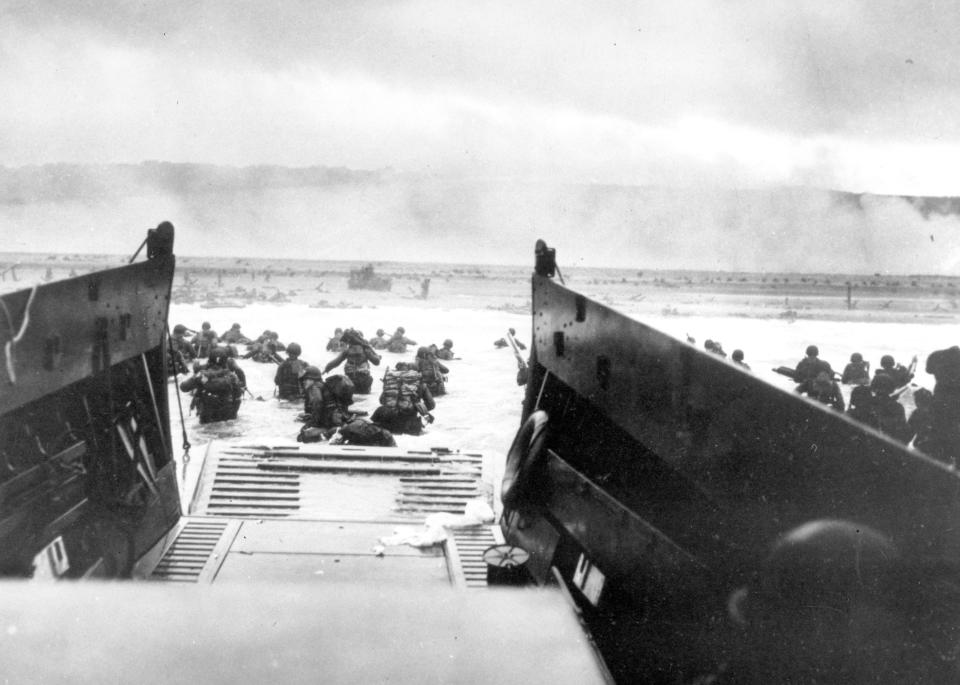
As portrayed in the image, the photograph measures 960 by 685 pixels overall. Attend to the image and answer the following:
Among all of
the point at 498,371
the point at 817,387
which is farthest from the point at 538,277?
the point at 498,371

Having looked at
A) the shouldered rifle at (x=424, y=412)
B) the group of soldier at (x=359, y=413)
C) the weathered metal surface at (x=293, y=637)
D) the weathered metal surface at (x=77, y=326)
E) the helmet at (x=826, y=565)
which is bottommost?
the shouldered rifle at (x=424, y=412)

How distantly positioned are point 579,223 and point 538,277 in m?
133

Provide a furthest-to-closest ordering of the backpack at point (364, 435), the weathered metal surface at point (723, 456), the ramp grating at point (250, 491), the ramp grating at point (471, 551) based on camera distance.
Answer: the backpack at point (364, 435), the ramp grating at point (250, 491), the ramp grating at point (471, 551), the weathered metal surface at point (723, 456)

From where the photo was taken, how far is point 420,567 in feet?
14.1

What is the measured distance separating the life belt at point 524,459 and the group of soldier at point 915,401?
1.92 metres

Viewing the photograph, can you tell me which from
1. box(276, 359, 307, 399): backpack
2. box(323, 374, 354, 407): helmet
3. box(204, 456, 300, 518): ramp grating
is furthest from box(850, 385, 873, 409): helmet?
box(276, 359, 307, 399): backpack

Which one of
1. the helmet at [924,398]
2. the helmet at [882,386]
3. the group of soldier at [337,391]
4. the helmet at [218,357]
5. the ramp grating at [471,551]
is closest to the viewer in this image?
the ramp grating at [471,551]

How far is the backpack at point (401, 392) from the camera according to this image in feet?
30.8

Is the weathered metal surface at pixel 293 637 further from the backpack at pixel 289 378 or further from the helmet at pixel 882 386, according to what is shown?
the backpack at pixel 289 378

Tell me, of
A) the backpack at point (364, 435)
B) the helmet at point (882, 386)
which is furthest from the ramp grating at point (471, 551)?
the helmet at point (882, 386)

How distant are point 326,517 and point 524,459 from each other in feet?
4.91

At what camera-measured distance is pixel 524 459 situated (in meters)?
4.32

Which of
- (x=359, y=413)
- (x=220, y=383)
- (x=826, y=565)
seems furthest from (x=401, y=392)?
(x=826, y=565)

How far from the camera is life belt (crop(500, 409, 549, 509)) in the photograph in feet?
14.0
